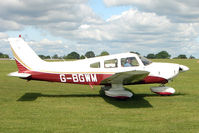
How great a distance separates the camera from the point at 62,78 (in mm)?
8648

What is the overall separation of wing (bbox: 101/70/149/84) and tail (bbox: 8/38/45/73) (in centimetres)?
294

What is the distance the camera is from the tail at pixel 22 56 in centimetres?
862

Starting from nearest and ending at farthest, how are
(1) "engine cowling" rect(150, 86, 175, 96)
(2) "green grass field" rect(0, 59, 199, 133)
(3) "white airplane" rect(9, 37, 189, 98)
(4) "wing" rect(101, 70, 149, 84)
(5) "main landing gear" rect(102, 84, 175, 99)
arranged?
(2) "green grass field" rect(0, 59, 199, 133) → (4) "wing" rect(101, 70, 149, 84) → (5) "main landing gear" rect(102, 84, 175, 99) → (3) "white airplane" rect(9, 37, 189, 98) → (1) "engine cowling" rect(150, 86, 175, 96)

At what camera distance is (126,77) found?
770 cm

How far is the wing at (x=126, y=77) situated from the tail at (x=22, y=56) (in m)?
2.94

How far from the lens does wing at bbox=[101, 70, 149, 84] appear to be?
280 inches

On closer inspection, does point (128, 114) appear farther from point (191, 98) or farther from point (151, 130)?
point (191, 98)

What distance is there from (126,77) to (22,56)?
14.1ft

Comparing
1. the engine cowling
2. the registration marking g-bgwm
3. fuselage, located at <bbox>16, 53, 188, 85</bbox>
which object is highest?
fuselage, located at <bbox>16, 53, 188, 85</bbox>

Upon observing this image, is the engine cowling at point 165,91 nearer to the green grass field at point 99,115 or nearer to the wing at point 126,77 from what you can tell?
the green grass field at point 99,115

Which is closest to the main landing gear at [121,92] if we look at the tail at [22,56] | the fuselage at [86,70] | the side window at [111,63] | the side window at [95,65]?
the fuselage at [86,70]

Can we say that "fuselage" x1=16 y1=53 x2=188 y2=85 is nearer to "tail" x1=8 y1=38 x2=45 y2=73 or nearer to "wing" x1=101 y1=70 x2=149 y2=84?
"tail" x1=8 y1=38 x2=45 y2=73

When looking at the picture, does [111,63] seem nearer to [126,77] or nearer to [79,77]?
[126,77]

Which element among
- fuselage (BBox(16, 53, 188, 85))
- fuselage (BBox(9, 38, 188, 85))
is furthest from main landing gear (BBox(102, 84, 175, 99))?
fuselage (BBox(16, 53, 188, 85))
